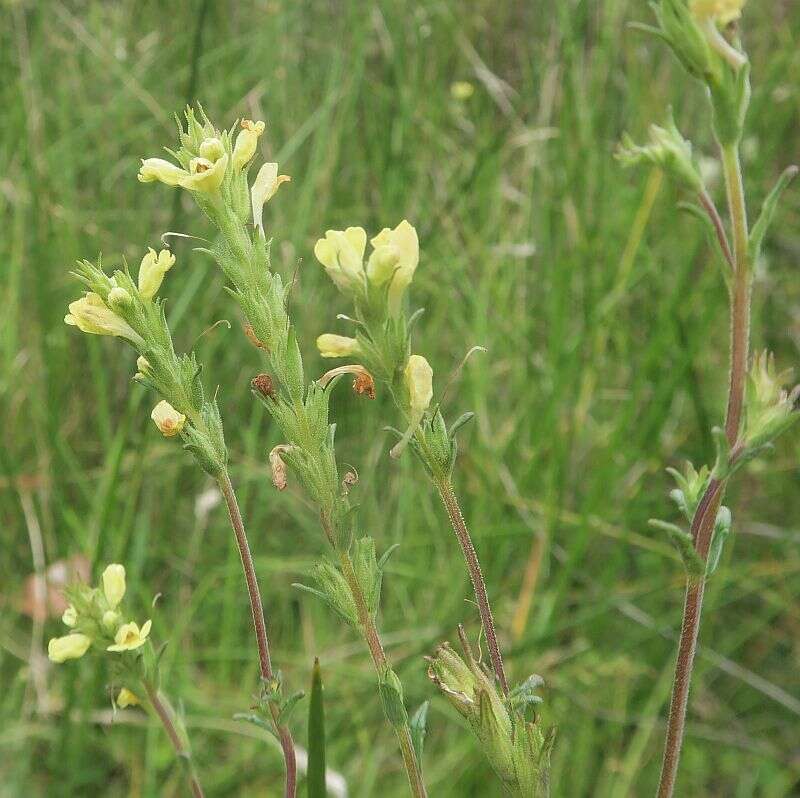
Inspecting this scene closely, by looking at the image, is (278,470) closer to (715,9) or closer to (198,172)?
(198,172)

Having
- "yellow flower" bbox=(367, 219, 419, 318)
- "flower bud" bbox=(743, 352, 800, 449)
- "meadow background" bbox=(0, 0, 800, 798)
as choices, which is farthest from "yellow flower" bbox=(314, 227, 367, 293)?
"meadow background" bbox=(0, 0, 800, 798)

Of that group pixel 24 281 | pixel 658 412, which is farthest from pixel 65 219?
pixel 658 412

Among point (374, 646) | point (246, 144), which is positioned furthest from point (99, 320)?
point (374, 646)

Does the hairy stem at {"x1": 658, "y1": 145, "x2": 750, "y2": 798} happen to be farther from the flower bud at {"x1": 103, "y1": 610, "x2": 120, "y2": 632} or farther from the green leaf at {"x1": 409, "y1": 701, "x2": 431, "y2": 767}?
the flower bud at {"x1": 103, "y1": 610, "x2": 120, "y2": 632}

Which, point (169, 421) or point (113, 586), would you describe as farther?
point (113, 586)

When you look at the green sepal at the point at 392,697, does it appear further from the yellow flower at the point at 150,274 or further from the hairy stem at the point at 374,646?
the yellow flower at the point at 150,274

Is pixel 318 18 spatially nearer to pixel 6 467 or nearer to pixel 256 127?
pixel 6 467

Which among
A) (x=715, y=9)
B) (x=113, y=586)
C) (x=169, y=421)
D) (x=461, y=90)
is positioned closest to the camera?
(x=715, y=9)
